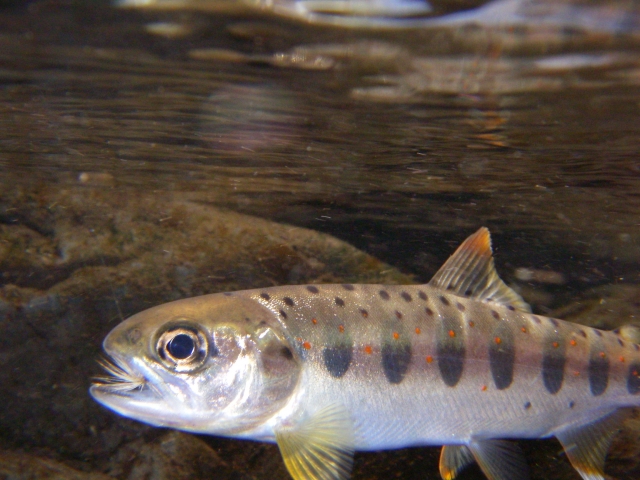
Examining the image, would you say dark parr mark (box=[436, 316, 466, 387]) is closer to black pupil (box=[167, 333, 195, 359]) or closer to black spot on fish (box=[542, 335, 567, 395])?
black spot on fish (box=[542, 335, 567, 395])

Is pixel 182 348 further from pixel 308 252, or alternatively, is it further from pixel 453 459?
pixel 308 252

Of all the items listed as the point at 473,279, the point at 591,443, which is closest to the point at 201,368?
the point at 473,279

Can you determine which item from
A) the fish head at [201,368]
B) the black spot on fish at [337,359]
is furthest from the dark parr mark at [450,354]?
the fish head at [201,368]

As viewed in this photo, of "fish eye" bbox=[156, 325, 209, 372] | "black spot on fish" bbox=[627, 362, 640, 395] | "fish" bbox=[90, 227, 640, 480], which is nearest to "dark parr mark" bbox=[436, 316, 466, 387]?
"fish" bbox=[90, 227, 640, 480]

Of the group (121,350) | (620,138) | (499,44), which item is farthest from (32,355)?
(620,138)

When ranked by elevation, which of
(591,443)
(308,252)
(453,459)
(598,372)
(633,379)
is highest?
(598,372)

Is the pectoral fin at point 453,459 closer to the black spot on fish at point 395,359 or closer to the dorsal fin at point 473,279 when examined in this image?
the black spot on fish at point 395,359

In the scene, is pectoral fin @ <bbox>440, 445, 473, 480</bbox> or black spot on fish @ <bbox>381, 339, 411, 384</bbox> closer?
black spot on fish @ <bbox>381, 339, 411, 384</bbox>
